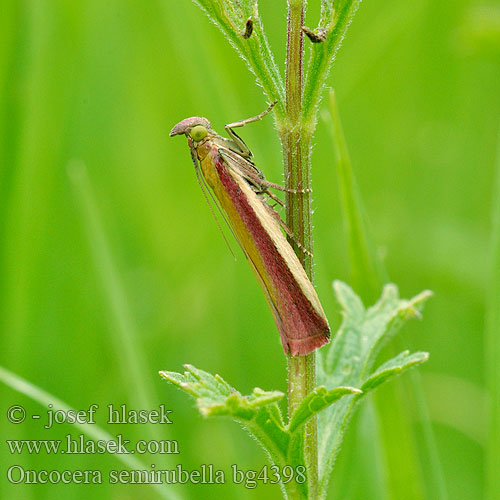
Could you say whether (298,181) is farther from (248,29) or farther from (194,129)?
(194,129)

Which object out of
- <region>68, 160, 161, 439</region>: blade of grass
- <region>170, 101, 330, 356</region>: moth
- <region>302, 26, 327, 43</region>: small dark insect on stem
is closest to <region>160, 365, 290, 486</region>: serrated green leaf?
<region>170, 101, 330, 356</region>: moth

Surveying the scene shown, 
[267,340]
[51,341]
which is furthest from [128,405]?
[267,340]

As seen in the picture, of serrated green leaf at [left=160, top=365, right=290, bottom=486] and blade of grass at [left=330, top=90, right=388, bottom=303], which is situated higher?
blade of grass at [left=330, top=90, right=388, bottom=303]

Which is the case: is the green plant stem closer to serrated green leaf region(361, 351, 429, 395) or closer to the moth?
the moth

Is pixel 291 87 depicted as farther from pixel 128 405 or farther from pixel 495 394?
pixel 128 405

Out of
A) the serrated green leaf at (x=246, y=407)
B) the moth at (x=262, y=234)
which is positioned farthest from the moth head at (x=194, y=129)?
the serrated green leaf at (x=246, y=407)
